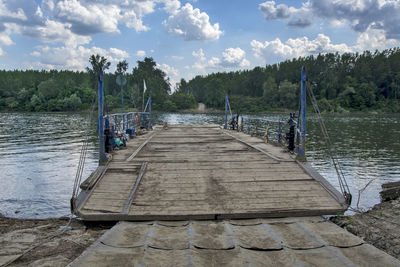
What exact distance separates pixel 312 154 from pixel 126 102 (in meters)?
93.5

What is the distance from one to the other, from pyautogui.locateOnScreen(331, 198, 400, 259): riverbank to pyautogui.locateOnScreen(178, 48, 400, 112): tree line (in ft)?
323

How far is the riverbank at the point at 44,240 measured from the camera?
15.2 feet

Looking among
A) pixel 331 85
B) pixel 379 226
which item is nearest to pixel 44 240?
pixel 379 226

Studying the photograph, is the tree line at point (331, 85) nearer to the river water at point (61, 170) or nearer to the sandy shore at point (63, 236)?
the river water at point (61, 170)

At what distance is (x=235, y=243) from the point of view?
4832 millimetres

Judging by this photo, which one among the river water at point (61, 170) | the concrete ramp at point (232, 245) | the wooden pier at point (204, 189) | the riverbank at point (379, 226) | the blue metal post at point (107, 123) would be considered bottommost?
the river water at point (61, 170)

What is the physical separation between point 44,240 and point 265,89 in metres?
117

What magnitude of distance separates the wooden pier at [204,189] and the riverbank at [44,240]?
0.47 metres

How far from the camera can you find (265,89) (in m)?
118

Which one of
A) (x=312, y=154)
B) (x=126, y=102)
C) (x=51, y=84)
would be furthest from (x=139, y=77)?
(x=312, y=154)

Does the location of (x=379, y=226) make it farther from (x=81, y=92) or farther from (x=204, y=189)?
(x=81, y=92)

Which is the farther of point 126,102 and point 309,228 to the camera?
point 126,102

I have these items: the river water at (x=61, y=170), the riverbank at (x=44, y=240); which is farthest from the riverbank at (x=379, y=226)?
the riverbank at (x=44, y=240)

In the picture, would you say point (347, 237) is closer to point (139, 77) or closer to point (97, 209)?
point (97, 209)
